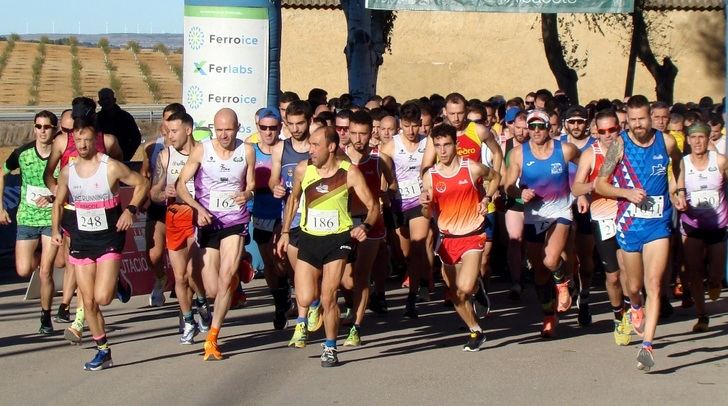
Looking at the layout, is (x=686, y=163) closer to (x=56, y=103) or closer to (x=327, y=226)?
(x=327, y=226)

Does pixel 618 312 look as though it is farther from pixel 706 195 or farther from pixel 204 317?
pixel 204 317

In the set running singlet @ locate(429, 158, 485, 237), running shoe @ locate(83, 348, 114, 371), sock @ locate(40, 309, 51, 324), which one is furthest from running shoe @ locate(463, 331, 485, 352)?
sock @ locate(40, 309, 51, 324)

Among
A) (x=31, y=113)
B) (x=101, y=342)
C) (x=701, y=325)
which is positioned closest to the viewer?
(x=101, y=342)

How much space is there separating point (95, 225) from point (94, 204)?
6.7 inches

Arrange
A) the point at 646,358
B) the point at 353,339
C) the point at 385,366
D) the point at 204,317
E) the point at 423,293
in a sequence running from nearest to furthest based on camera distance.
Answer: the point at 646,358 → the point at 385,366 → the point at 353,339 → the point at 204,317 → the point at 423,293

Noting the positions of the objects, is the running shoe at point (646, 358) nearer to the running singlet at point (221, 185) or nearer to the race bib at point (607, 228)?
the race bib at point (607, 228)

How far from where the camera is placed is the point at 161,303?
13.2 meters

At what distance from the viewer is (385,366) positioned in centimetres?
995

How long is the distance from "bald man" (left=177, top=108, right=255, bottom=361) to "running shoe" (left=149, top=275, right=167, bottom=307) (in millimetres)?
2320

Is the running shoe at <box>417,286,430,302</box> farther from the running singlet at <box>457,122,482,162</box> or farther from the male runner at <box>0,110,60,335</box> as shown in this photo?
the male runner at <box>0,110,60,335</box>

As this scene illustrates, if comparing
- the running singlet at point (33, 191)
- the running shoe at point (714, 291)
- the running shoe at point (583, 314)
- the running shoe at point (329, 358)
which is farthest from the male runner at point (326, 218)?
the running shoe at point (714, 291)

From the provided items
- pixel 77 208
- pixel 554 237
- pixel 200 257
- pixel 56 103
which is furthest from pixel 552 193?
pixel 56 103

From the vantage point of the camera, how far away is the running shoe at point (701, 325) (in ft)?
37.2

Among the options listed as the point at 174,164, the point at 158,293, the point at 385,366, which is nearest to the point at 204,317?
the point at 174,164
